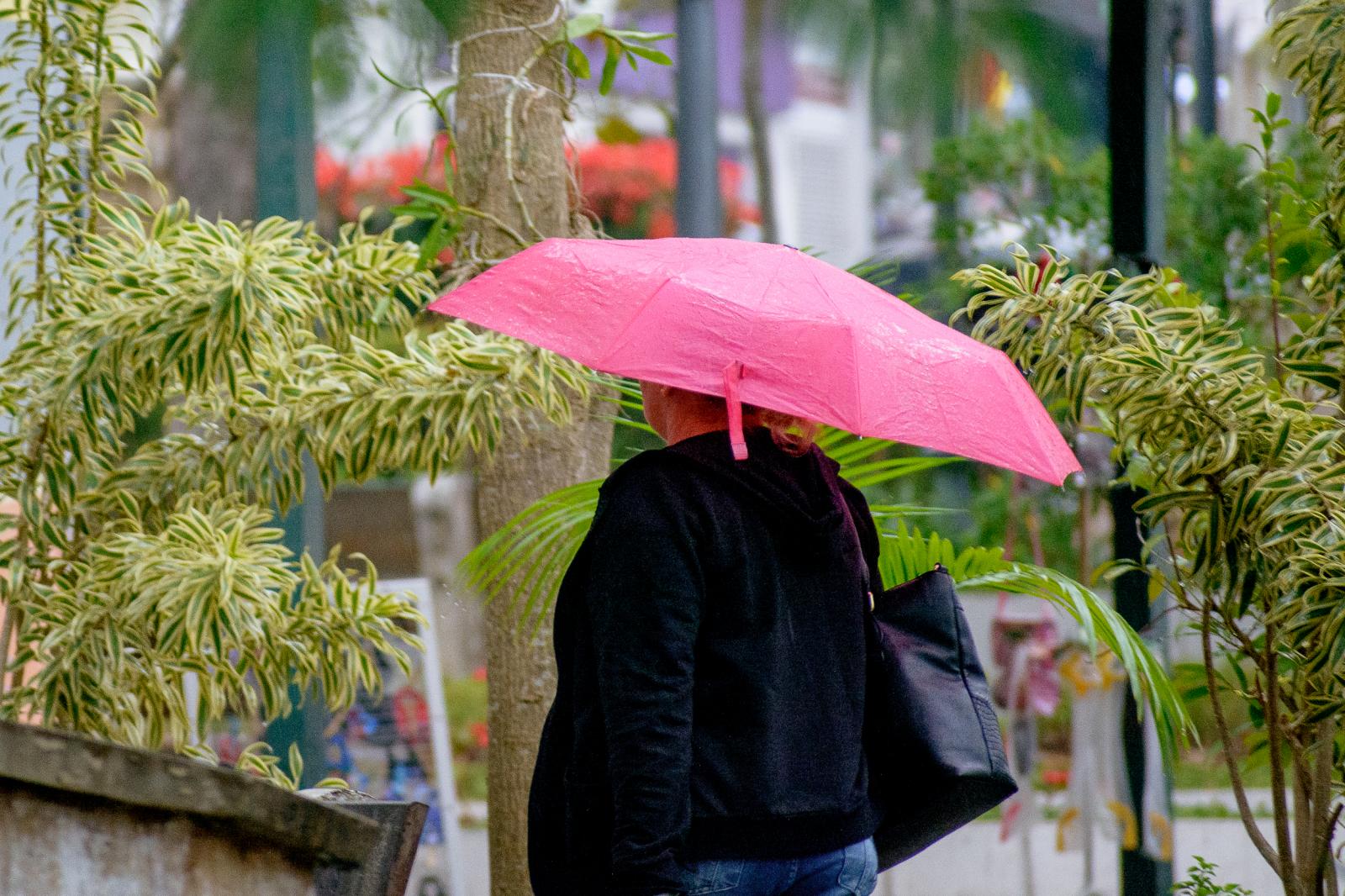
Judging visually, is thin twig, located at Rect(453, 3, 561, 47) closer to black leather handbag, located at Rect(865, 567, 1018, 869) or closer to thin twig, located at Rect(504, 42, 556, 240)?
thin twig, located at Rect(504, 42, 556, 240)

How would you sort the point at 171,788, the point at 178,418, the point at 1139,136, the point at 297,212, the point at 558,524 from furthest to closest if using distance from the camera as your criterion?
the point at 297,212 → the point at 1139,136 → the point at 178,418 → the point at 558,524 → the point at 171,788

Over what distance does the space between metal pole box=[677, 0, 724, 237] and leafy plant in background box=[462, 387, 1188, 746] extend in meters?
2.33

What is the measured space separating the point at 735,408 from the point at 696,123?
3.73 metres

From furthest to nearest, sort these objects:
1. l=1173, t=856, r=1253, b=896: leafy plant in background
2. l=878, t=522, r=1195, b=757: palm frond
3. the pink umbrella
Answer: l=1173, t=856, r=1253, b=896: leafy plant in background, l=878, t=522, r=1195, b=757: palm frond, the pink umbrella

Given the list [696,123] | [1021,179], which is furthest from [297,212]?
[1021,179]

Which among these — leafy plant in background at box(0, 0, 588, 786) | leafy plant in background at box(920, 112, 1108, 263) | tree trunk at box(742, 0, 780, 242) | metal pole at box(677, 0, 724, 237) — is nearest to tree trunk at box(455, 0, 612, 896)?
leafy plant in background at box(0, 0, 588, 786)

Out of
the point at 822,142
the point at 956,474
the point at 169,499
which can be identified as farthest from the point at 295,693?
the point at 822,142

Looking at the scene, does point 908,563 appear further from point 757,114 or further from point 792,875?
point 757,114

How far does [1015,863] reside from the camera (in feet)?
24.5

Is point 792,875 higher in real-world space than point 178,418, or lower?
lower

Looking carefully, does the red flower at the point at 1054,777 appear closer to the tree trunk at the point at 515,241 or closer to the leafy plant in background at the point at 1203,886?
the leafy plant in background at the point at 1203,886

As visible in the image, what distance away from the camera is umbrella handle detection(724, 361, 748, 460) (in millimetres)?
2021

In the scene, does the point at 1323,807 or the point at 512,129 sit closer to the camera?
the point at 1323,807

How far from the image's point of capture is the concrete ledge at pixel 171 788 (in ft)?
5.29
